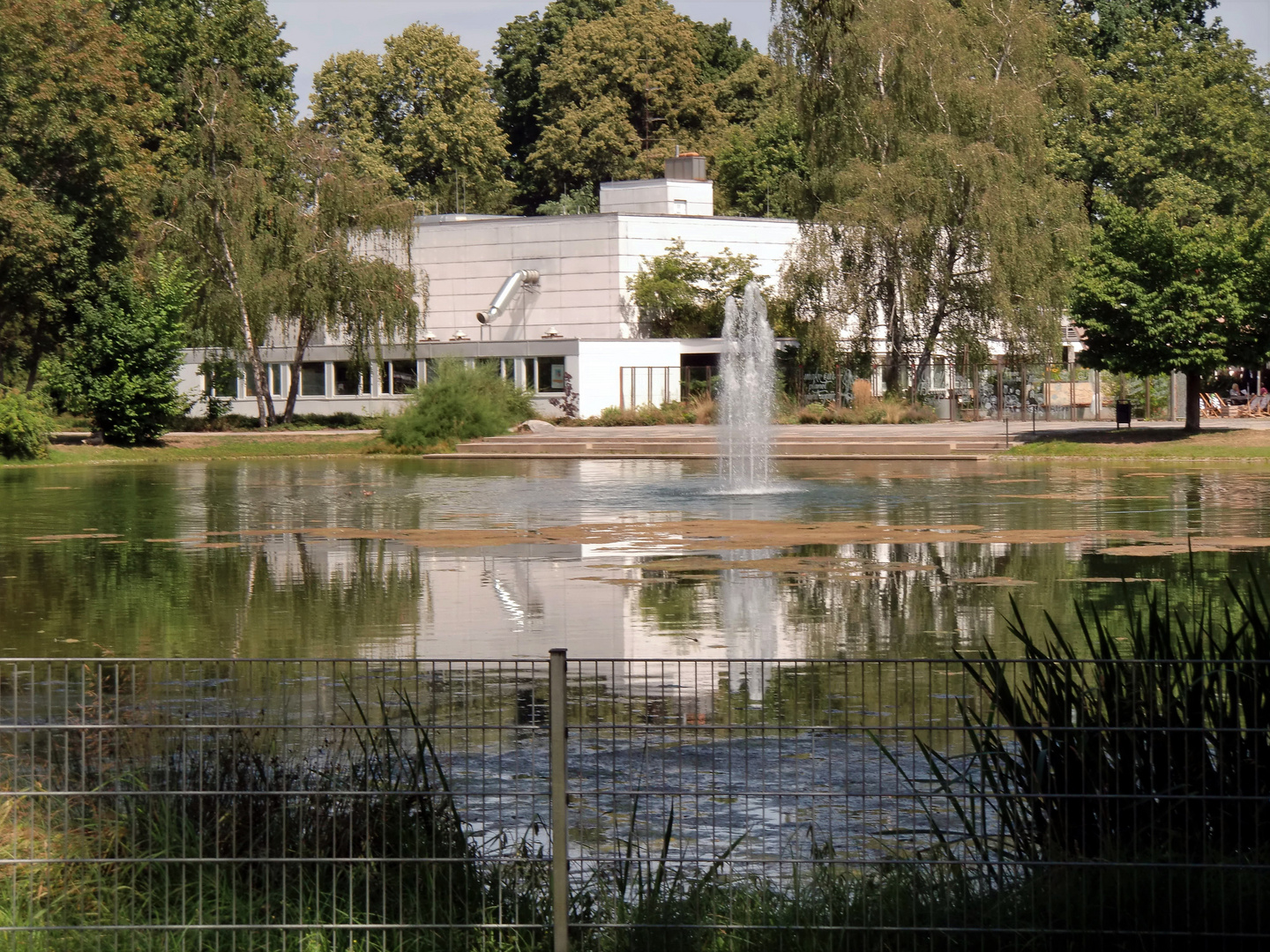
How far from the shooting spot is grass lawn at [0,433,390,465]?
47.4 meters

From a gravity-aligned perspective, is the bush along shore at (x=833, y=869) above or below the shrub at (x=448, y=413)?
below

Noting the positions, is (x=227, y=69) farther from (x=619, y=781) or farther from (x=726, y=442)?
(x=619, y=781)

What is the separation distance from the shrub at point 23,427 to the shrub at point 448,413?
1049 cm

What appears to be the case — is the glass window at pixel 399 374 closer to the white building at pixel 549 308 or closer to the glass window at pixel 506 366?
the white building at pixel 549 308

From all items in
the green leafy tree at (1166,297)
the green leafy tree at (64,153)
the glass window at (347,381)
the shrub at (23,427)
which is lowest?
the shrub at (23,427)

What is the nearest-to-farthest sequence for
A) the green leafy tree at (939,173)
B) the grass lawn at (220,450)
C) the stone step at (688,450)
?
the stone step at (688,450), the grass lawn at (220,450), the green leafy tree at (939,173)

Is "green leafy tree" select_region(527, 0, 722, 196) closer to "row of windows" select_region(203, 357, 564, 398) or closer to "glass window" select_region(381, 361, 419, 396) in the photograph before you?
"row of windows" select_region(203, 357, 564, 398)

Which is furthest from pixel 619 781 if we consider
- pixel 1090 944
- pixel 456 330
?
pixel 456 330

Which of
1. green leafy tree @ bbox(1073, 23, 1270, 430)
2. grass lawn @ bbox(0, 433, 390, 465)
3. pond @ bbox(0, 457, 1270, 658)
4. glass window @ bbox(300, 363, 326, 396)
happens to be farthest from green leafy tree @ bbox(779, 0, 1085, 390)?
glass window @ bbox(300, 363, 326, 396)

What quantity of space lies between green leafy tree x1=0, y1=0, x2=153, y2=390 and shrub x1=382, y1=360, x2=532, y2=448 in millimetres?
10508

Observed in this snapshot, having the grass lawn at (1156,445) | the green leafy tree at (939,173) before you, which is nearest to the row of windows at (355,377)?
the green leafy tree at (939,173)

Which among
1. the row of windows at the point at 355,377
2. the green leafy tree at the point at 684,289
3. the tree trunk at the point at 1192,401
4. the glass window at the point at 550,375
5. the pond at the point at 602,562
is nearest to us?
the pond at the point at 602,562

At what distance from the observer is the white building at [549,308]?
61781 millimetres

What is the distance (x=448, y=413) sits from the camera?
1986 inches
